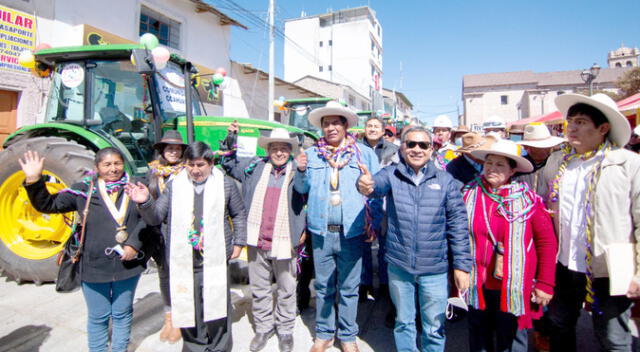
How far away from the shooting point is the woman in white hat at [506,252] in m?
1.97

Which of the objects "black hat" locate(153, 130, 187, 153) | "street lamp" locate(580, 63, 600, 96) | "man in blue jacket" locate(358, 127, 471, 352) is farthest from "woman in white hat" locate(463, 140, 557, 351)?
"street lamp" locate(580, 63, 600, 96)

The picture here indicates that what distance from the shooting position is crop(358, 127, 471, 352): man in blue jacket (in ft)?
6.96

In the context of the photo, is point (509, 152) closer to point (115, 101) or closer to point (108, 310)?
point (108, 310)

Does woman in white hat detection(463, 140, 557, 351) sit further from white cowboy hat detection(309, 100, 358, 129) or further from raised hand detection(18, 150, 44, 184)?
raised hand detection(18, 150, 44, 184)

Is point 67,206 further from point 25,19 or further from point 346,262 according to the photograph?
point 25,19

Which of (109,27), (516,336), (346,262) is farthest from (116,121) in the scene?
(109,27)

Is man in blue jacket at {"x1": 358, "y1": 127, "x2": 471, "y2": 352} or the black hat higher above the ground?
the black hat

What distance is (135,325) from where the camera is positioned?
2.91 metres

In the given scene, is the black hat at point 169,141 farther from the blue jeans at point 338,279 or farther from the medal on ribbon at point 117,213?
the blue jeans at point 338,279

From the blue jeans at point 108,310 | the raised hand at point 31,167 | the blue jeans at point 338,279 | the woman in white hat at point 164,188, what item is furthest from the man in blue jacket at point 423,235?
the raised hand at point 31,167

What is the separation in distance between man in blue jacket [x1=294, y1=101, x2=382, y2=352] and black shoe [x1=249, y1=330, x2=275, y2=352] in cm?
40

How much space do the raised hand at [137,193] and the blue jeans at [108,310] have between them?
620 millimetres

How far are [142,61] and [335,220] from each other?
8.67ft

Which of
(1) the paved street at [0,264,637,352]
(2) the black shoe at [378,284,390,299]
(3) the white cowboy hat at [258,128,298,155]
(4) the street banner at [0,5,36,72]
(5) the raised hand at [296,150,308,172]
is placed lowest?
(1) the paved street at [0,264,637,352]
